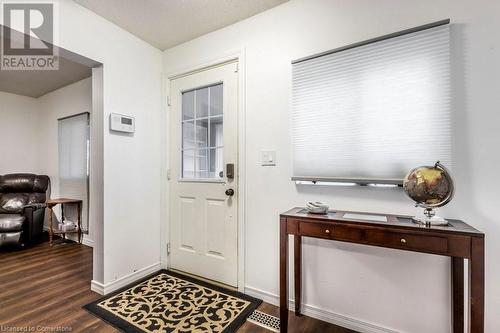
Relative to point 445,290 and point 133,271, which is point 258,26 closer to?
point 445,290

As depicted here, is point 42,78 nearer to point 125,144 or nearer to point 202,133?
point 125,144

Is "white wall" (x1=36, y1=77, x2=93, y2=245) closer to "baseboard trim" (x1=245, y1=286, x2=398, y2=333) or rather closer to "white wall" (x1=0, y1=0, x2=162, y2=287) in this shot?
"white wall" (x1=0, y1=0, x2=162, y2=287)

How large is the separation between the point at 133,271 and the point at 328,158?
2.12 m

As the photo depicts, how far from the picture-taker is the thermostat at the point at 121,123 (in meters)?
2.14

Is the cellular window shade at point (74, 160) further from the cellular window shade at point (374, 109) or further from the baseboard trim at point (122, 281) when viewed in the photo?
the cellular window shade at point (374, 109)

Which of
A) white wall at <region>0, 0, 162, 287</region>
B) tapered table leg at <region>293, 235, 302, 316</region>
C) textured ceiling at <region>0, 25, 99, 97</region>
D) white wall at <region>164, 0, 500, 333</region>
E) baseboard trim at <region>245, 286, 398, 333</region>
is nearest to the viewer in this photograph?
white wall at <region>164, 0, 500, 333</region>

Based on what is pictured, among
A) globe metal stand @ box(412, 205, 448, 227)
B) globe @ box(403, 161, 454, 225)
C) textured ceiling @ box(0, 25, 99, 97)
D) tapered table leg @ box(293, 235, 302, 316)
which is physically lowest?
tapered table leg @ box(293, 235, 302, 316)

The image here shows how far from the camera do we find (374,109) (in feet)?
5.09

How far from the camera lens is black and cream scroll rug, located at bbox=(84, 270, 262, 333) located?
5.41ft

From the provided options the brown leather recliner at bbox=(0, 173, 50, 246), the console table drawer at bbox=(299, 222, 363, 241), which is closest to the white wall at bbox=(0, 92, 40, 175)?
the brown leather recliner at bbox=(0, 173, 50, 246)

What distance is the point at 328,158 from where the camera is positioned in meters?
1.70

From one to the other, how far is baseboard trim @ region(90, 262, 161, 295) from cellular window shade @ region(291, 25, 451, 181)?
6.03 ft

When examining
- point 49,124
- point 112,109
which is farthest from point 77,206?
point 112,109

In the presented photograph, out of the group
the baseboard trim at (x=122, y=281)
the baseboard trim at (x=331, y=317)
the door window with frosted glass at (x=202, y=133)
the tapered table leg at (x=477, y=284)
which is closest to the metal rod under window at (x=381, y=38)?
the door window with frosted glass at (x=202, y=133)
